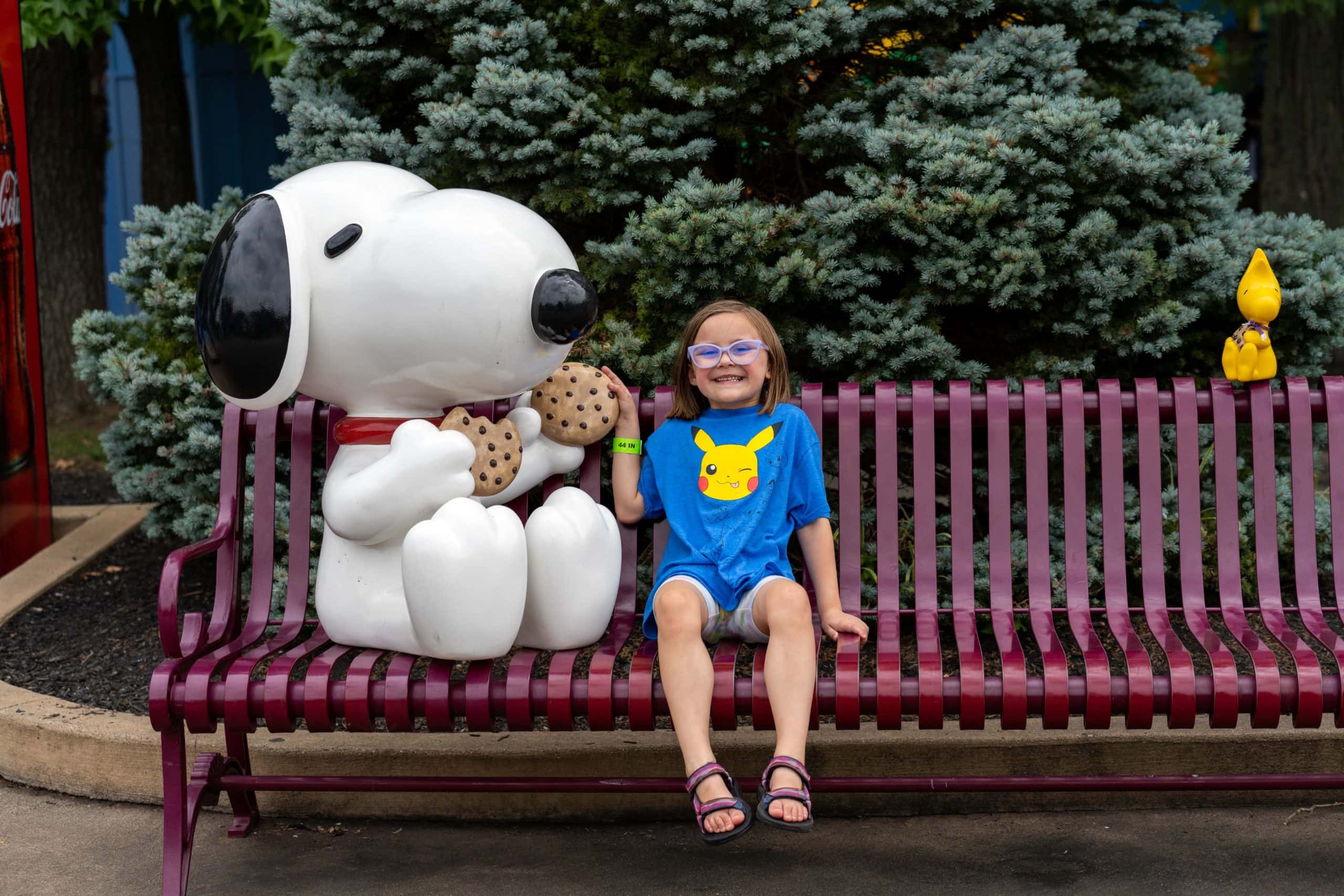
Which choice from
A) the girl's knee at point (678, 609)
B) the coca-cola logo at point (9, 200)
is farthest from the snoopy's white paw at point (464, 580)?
the coca-cola logo at point (9, 200)

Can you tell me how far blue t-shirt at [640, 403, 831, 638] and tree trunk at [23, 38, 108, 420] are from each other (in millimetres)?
6075

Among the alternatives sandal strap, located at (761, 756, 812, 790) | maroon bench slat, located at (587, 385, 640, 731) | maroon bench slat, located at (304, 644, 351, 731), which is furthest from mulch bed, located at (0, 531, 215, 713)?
sandal strap, located at (761, 756, 812, 790)

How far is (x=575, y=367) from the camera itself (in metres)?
3.59

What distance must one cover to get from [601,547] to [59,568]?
333 cm

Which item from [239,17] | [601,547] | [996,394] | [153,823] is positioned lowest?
[153,823]

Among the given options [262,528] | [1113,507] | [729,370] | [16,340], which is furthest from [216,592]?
[16,340]

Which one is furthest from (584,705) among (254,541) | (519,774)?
(254,541)

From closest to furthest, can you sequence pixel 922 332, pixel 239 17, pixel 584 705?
pixel 584 705 → pixel 922 332 → pixel 239 17

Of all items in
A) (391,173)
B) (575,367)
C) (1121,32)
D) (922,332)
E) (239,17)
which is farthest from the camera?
(239,17)

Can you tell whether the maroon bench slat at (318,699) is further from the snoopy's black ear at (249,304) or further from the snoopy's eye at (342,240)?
the snoopy's eye at (342,240)

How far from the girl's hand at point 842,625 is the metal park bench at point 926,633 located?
0.06 m

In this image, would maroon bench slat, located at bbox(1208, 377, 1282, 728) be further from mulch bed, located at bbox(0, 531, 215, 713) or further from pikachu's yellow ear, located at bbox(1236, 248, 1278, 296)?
mulch bed, located at bbox(0, 531, 215, 713)

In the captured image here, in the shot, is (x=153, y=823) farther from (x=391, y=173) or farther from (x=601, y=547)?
(x=391, y=173)

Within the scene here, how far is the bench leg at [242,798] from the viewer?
12.0 feet
